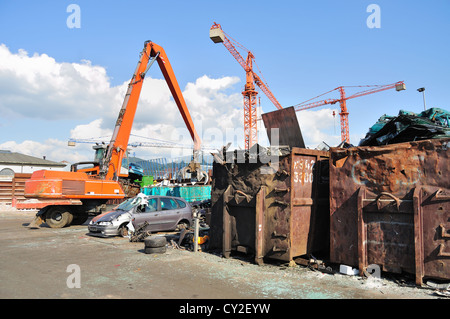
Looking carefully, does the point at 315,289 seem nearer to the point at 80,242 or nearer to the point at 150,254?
the point at 150,254

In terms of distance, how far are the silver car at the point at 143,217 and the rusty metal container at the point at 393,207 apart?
630 cm

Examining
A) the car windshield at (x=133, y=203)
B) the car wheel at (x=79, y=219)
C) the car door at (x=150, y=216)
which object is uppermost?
the car windshield at (x=133, y=203)

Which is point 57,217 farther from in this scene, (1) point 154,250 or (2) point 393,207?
(2) point 393,207

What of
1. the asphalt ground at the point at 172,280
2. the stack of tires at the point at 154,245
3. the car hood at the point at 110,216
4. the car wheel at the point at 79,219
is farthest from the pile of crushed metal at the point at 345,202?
the car wheel at the point at 79,219

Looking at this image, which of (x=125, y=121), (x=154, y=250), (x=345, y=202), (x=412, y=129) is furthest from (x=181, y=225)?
(x=412, y=129)

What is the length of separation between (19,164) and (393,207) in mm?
50250

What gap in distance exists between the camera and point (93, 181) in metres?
13.1

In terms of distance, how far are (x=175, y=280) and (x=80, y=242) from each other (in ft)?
17.3

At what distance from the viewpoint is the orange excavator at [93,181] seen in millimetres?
12359

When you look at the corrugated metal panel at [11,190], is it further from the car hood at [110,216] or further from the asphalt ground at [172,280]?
the asphalt ground at [172,280]

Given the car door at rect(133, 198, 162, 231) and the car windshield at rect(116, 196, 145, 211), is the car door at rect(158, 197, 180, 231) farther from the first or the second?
the car windshield at rect(116, 196, 145, 211)

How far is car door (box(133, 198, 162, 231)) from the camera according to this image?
10262 millimetres
